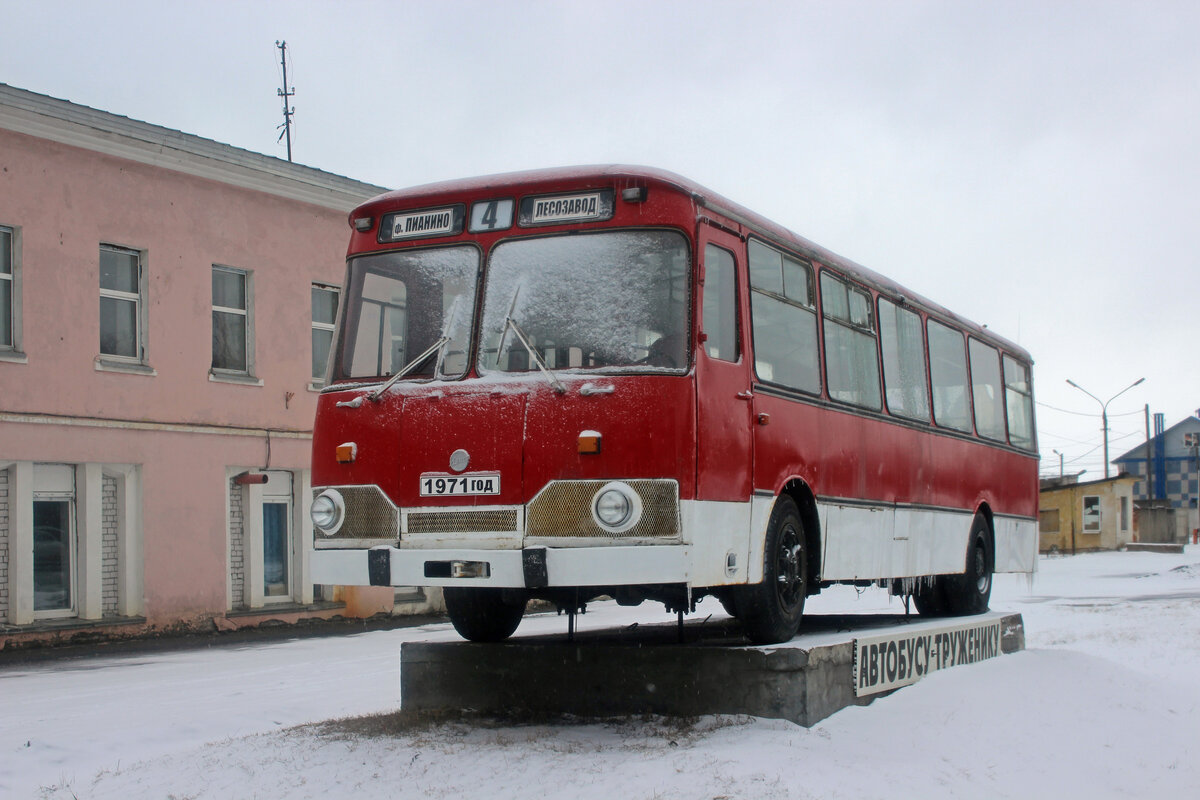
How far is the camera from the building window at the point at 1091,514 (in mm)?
65875

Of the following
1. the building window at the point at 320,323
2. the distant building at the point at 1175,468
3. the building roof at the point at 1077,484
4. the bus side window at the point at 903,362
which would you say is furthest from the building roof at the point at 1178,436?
the bus side window at the point at 903,362

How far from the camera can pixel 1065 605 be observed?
2523 centimetres

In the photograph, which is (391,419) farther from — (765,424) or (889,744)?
(889,744)

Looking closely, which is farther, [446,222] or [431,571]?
[446,222]

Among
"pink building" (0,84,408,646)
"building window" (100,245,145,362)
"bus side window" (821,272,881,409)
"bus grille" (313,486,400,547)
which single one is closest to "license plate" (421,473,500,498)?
"bus grille" (313,486,400,547)

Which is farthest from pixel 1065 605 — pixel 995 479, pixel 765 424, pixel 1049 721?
pixel 765 424

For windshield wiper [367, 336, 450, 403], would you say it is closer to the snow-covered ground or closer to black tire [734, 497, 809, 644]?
the snow-covered ground

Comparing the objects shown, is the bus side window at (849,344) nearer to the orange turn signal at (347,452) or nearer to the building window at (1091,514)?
the orange turn signal at (347,452)

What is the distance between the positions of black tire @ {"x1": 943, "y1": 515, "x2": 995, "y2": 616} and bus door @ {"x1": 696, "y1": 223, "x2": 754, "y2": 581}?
234 inches

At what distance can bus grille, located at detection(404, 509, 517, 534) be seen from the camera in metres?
8.47

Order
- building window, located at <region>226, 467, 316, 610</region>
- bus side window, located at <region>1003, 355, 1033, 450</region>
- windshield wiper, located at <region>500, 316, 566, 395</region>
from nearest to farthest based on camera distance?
windshield wiper, located at <region>500, 316, 566, 395</region> → bus side window, located at <region>1003, 355, 1033, 450</region> → building window, located at <region>226, 467, 316, 610</region>

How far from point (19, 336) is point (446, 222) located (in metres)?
12.2

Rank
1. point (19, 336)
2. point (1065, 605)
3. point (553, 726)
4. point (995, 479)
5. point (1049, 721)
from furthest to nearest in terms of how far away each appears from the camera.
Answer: point (1065, 605) → point (19, 336) → point (995, 479) → point (1049, 721) → point (553, 726)

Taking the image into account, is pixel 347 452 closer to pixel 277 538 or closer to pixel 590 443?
pixel 590 443
